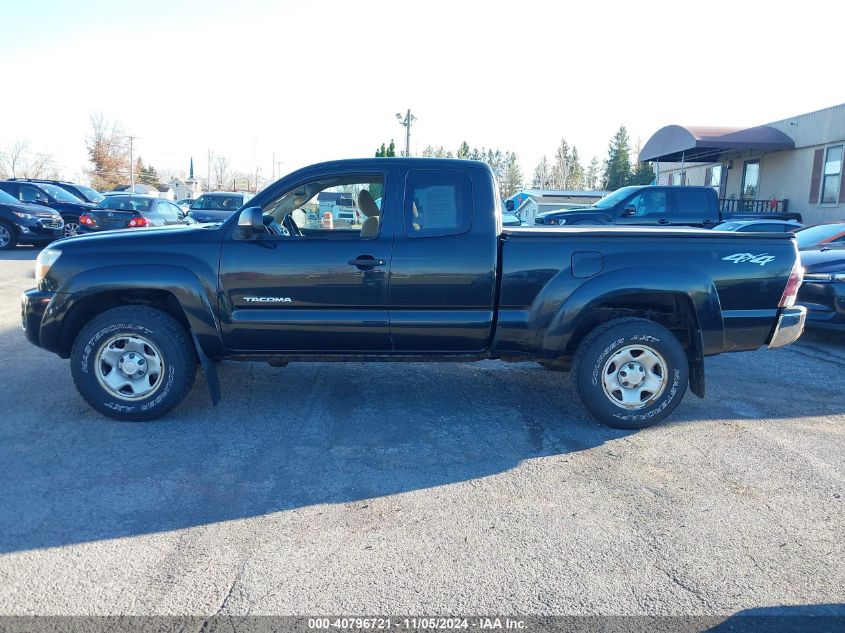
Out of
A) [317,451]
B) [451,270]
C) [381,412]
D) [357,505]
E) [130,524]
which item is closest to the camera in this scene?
[130,524]

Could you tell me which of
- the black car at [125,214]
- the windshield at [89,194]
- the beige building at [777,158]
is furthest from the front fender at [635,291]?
the windshield at [89,194]

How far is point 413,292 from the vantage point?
493cm

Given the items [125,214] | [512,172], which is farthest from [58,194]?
[512,172]

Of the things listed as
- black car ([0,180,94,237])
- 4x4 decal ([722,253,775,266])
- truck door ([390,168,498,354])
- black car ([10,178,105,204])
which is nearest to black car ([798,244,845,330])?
4x4 decal ([722,253,775,266])

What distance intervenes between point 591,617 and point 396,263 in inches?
111

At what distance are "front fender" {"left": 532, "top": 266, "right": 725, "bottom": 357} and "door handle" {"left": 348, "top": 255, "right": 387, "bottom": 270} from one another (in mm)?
1231

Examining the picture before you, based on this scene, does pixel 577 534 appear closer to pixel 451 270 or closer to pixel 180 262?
pixel 451 270

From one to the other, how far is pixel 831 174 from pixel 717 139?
3.91 meters

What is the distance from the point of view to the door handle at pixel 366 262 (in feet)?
16.0

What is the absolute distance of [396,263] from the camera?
4902 mm

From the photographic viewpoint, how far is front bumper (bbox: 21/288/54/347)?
4.96 meters

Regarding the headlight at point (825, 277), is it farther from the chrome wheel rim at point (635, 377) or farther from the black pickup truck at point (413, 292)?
the chrome wheel rim at point (635, 377)

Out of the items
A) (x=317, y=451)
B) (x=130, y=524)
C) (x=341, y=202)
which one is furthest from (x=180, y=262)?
(x=130, y=524)

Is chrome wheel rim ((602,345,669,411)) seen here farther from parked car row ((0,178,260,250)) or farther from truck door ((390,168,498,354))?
parked car row ((0,178,260,250))
